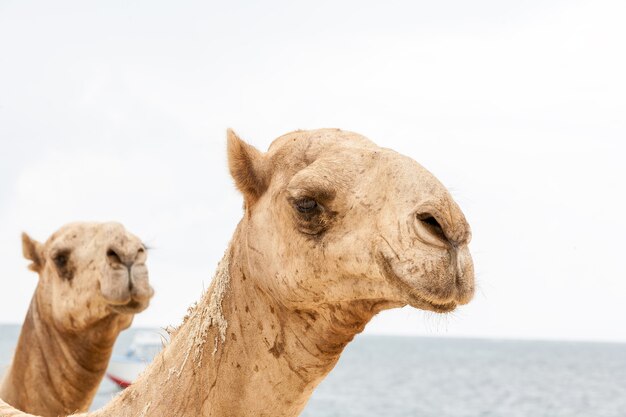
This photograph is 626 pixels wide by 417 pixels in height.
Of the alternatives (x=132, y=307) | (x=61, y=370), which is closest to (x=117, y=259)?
(x=132, y=307)

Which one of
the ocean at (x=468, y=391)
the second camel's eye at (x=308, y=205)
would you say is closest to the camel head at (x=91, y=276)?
the second camel's eye at (x=308, y=205)

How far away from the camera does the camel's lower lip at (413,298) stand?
3416 millimetres

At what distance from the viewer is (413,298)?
11.4 ft

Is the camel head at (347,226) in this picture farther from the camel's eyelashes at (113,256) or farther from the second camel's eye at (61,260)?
the second camel's eye at (61,260)

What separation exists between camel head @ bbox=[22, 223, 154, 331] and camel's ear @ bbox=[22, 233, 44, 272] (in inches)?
9.7

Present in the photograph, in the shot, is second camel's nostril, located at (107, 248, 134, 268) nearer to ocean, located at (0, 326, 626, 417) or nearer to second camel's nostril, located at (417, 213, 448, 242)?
second camel's nostril, located at (417, 213, 448, 242)

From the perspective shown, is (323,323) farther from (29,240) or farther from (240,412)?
(29,240)

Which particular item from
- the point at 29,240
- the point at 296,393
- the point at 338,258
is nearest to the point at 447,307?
the point at 338,258

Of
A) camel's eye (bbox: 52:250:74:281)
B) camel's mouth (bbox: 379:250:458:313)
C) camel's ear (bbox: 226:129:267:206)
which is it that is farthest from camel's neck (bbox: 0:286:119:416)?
camel's mouth (bbox: 379:250:458:313)

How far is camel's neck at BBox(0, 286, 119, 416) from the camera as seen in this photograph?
7723 mm

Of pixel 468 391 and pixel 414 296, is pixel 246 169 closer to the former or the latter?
pixel 414 296

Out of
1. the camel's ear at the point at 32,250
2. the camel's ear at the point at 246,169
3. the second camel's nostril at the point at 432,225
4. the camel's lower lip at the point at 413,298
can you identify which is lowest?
the camel's lower lip at the point at 413,298

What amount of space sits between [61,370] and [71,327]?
1.13 feet

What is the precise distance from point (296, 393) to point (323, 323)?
306mm
